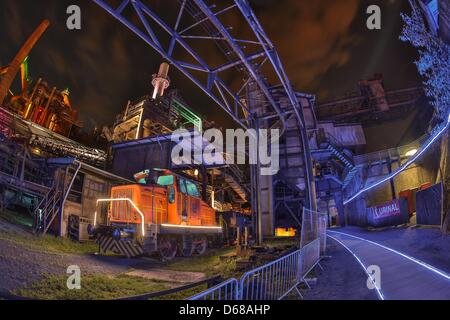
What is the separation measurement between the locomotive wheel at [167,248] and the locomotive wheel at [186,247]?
0.37m

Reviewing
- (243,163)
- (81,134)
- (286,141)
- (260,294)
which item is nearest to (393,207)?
(286,141)

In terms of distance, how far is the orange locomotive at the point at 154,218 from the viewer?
9555 mm

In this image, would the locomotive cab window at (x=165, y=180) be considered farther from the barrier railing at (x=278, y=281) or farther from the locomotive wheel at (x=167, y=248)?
the barrier railing at (x=278, y=281)

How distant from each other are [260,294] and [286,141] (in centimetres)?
1605

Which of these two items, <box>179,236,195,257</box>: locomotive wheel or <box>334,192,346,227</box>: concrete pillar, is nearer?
<box>179,236,195,257</box>: locomotive wheel

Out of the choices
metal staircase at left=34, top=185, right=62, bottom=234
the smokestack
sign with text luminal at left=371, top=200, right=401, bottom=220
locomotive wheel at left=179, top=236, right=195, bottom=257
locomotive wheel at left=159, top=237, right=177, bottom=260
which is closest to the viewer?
locomotive wheel at left=159, top=237, right=177, bottom=260

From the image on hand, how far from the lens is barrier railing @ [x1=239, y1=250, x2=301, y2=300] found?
212 inches

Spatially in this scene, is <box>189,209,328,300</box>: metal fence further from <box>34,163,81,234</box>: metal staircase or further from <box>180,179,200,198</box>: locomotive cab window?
<box>34,163,81,234</box>: metal staircase

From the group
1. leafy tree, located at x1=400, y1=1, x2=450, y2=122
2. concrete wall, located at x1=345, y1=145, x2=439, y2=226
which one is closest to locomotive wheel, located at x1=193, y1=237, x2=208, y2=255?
leafy tree, located at x1=400, y1=1, x2=450, y2=122

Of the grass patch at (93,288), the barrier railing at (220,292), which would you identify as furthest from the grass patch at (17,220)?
the barrier railing at (220,292)

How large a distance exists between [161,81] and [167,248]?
24.3m

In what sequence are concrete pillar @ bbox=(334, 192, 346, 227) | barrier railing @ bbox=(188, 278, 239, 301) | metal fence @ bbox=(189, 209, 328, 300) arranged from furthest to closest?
concrete pillar @ bbox=(334, 192, 346, 227) → metal fence @ bbox=(189, 209, 328, 300) → barrier railing @ bbox=(188, 278, 239, 301)

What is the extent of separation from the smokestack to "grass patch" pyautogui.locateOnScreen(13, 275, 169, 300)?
25650 mm
